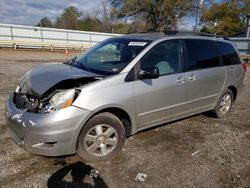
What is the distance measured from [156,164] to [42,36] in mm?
26916

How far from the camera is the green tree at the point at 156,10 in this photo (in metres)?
34.7

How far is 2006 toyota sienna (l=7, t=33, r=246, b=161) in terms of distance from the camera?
119 inches

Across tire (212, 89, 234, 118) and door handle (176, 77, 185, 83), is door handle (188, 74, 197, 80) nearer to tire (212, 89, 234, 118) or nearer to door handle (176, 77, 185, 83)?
door handle (176, 77, 185, 83)

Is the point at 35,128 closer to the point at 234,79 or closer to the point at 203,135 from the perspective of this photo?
the point at 203,135

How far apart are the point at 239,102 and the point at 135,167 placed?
15.6 ft

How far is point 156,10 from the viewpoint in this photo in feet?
117

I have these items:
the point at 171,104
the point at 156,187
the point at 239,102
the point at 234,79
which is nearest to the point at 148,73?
the point at 171,104

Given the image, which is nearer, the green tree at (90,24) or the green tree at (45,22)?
the green tree at (90,24)

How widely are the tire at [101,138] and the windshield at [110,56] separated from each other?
68 cm

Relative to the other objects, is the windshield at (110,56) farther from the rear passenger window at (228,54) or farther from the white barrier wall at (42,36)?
the white barrier wall at (42,36)

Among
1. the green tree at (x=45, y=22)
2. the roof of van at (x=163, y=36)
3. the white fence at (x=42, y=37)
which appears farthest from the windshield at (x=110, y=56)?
the green tree at (x=45, y=22)

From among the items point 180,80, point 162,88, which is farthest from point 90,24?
point 162,88

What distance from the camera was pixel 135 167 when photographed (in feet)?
10.9

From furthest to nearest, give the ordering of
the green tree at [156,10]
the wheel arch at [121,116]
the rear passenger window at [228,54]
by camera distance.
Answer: the green tree at [156,10]
the rear passenger window at [228,54]
the wheel arch at [121,116]
